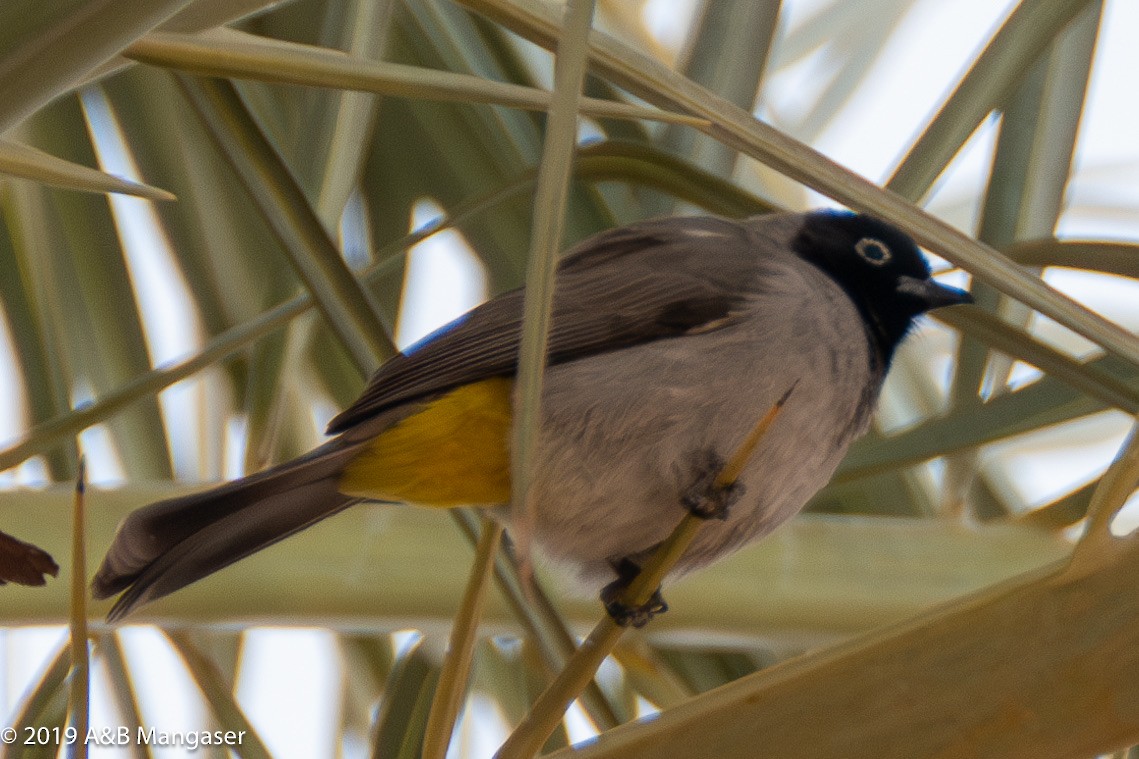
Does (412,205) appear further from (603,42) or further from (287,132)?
(603,42)

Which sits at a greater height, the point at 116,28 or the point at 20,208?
the point at 20,208

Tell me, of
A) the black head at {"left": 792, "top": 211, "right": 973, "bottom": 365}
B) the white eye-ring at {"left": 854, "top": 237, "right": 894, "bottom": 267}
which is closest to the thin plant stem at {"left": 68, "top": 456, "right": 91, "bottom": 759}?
the black head at {"left": 792, "top": 211, "right": 973, "bottom": 365}

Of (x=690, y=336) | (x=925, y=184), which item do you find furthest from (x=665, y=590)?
(x=925, y=184)

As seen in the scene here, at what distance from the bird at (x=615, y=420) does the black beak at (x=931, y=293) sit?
21 centimetres

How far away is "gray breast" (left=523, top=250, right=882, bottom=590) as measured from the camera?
183 cm

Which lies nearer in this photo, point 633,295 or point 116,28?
point 116,28

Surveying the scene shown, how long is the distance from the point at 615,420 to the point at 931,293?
0.68 metres

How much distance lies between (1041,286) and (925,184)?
0.51 metres

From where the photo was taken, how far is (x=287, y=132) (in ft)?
6.68

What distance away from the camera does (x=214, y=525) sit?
5.46ft

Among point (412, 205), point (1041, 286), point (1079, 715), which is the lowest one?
point (1079, 715)

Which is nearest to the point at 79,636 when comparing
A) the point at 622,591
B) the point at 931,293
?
the point at 622,591

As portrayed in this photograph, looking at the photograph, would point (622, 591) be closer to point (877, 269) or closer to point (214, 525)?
point (214, 525)

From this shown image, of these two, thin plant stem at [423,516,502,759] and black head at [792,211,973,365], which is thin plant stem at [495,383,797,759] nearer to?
thin plant stem at [423,516,502,759]
